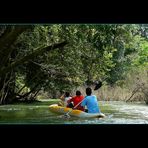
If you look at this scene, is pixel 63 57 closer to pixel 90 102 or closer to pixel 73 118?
pixel 90 102

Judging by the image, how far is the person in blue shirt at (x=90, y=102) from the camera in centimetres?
540

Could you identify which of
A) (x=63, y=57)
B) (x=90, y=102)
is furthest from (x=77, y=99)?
(x=63, y=57)

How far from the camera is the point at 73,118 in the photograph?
5363 mm

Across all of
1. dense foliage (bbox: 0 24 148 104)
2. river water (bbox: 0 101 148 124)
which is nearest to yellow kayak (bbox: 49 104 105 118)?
river water (bbox: 0 101 148 124)

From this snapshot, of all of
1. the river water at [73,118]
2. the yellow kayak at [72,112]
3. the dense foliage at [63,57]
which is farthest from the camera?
the dense foliage at [63,57]

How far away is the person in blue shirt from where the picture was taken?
5402 mm

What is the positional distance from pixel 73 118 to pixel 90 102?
0.33 metres

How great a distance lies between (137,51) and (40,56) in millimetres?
1421

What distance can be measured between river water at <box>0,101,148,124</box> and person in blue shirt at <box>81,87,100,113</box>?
2.8 inches

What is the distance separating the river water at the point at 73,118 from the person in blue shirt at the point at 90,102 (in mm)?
70

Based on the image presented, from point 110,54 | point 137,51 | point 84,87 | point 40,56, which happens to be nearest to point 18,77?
point 40,56

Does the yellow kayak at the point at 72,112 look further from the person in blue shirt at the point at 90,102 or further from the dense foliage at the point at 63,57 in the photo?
the dense foliage at the point at 63,57

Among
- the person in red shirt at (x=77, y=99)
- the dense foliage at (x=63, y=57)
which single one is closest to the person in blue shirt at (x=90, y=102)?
the person in red shirt at (x=77, y=99)

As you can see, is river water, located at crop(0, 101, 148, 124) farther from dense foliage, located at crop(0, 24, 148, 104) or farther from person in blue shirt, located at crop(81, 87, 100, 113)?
dense foliage, located at crop(0, 24, 148, 104)
